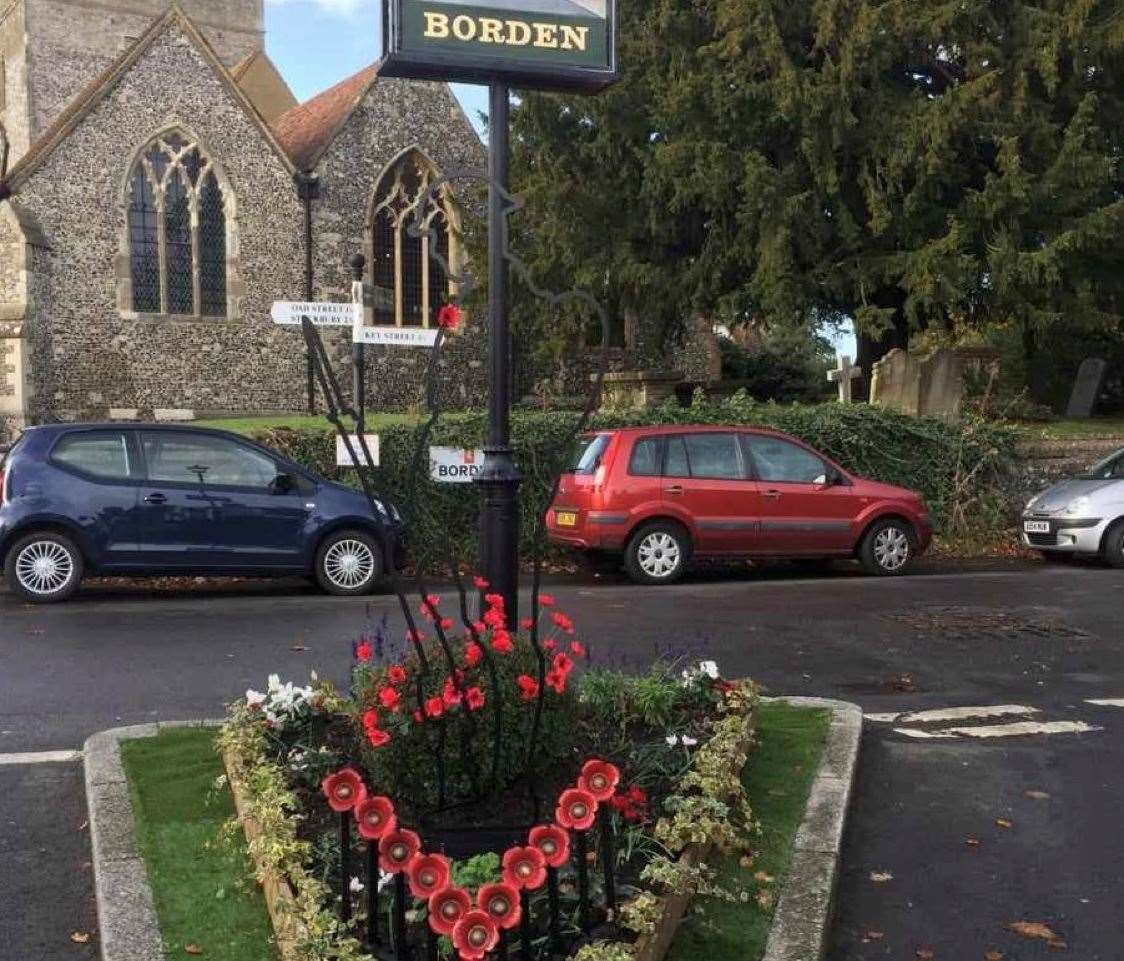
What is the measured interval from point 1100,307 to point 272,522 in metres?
14.9

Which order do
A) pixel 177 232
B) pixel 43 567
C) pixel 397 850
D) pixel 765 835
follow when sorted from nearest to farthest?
1. pixel 397 850
2. pixel 765 835
3. pixel 43 567
4. pixel 177 232

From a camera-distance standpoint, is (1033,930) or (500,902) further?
(1033,930)

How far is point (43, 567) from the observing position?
34.1ft

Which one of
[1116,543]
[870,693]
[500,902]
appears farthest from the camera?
[1116,543]

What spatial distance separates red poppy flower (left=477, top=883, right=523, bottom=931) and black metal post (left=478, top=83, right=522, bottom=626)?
180 centimetres

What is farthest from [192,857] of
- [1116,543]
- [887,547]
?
[1116,543]

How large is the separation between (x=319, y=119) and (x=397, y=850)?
2818cm

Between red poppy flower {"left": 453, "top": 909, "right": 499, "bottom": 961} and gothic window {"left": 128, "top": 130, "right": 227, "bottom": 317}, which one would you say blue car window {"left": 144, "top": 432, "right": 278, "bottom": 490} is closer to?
red poppy flower {"left": 453, "top": 909, "right": 499, "bottom": 961}

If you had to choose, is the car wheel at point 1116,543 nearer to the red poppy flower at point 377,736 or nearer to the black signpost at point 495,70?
the black signpost at point 495,70

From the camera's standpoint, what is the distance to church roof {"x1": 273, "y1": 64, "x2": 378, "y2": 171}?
2645cm

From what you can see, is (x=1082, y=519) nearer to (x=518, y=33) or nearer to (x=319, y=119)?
(x=518, y=33)

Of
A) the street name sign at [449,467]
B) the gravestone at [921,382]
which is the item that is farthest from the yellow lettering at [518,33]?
the gravestone at [921,382]

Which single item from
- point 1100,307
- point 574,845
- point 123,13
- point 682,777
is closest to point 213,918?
point 574,845

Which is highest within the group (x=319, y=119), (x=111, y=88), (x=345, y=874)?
(x=319, y=119)
